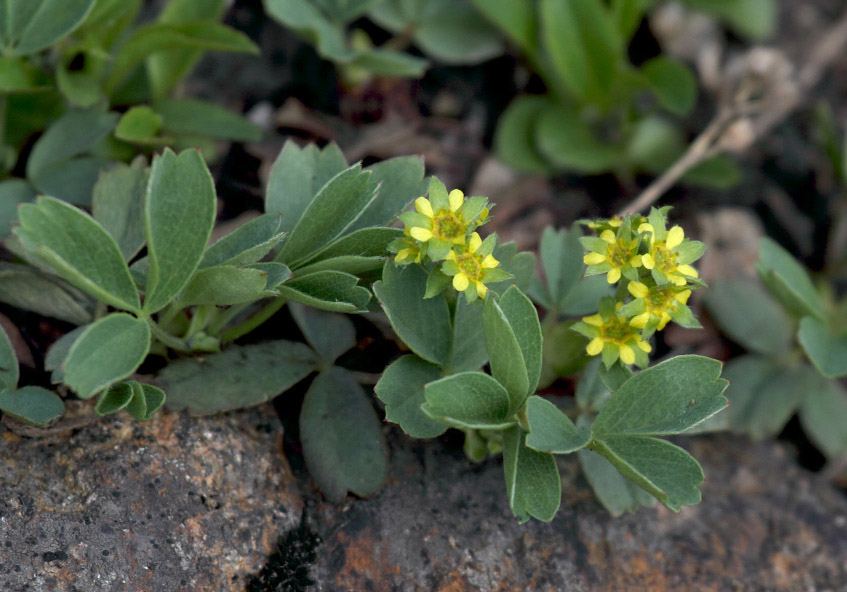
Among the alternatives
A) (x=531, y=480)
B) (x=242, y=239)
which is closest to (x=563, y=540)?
(x=531, y=480)

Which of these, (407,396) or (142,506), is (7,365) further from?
(407,396)

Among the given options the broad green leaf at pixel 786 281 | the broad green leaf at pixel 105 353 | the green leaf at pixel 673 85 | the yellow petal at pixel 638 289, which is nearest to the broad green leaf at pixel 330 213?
the broad green leaf at pixel 105 353

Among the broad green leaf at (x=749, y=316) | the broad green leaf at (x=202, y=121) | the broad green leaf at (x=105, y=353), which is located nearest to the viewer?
the broad green leaf at (x=105, y=353)

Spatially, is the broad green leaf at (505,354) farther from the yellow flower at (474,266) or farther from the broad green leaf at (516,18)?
the broad green leaf at (516,18)

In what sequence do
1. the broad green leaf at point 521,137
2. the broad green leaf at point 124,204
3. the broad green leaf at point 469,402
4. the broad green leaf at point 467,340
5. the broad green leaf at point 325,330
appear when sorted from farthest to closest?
the broad green leaf at point 521,137 → the broad green leaf at point 325,330 → the broad green leaf at point 124,204 → the broad green leaf at point 467,340 → the broad green leaf at point 469,402

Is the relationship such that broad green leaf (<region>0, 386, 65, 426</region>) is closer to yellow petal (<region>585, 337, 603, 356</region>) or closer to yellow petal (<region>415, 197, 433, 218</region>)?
yellow petal (<region>415, 197, 433, 218</region>)

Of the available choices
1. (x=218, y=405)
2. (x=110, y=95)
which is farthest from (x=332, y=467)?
(x=110, y=95)

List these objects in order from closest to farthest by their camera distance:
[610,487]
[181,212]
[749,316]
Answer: [181,212]
[610,487]
[749,316]
